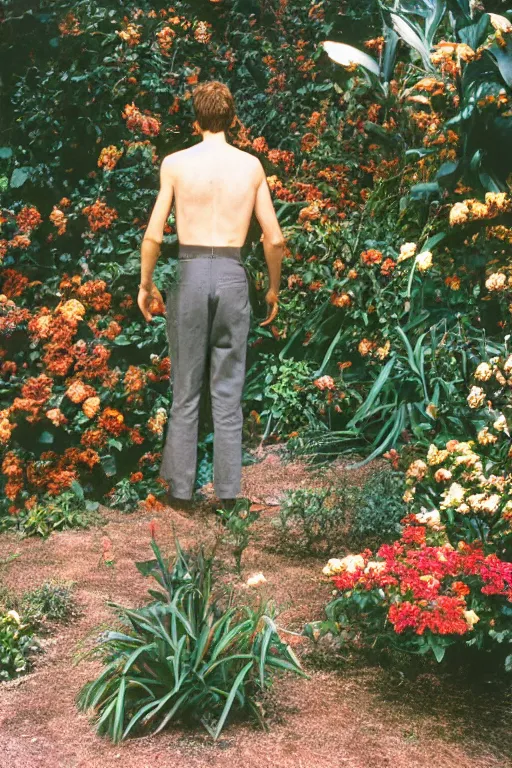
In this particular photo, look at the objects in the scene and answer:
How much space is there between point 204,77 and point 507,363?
2.84 meters

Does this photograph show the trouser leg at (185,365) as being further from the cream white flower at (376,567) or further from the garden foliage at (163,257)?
the cream white flower at (376,567)

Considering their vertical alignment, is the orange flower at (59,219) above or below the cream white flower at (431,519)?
above

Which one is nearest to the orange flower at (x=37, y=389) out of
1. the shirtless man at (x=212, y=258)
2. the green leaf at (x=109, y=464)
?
the green leaf at (x=109, y=464)

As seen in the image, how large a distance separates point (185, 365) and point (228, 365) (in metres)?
0.19

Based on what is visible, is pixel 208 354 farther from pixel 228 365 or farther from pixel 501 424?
pixel 501 424

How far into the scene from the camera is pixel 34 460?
5098mm

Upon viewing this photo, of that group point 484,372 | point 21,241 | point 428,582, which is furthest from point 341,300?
point 428,582

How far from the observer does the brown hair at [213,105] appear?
13.4 feet

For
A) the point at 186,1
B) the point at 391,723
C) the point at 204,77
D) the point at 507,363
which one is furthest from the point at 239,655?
the point at 186,1

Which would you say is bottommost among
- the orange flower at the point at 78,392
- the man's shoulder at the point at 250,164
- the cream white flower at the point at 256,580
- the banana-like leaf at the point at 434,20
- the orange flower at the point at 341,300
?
the cream white flower at the point at 256,580

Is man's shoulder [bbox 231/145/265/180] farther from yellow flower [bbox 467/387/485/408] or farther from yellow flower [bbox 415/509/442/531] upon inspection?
yellow flower [bbox 415/509/442/531]

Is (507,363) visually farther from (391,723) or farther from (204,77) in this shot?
(204,77)

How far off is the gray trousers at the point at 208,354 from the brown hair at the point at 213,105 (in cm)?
51

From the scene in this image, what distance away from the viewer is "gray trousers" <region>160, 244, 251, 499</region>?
421 centimetres
